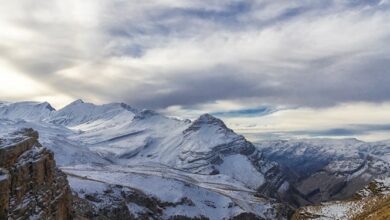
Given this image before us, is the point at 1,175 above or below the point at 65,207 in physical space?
above

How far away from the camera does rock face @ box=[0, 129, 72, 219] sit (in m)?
68.6

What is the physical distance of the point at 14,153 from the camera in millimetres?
73500

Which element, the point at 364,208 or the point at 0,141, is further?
the point at 0,141

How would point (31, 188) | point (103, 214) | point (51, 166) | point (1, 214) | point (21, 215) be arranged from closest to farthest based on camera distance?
point (1, 214) < point (21, 215) < point (31, 188) < point (51, 166) < point (103, 214)

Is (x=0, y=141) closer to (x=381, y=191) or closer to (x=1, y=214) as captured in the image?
(x=1, y=214)

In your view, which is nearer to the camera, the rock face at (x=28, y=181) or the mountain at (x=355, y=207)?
the mountain at (x=355, y=207)

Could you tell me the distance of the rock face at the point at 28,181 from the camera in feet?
225

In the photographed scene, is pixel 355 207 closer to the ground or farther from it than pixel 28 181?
closer to the ground

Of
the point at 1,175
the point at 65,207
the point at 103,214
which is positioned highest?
the point at 1,175

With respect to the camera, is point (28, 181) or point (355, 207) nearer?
point (355, 207)

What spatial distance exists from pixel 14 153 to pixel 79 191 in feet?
388

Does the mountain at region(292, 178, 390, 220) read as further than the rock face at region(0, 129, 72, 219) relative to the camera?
No

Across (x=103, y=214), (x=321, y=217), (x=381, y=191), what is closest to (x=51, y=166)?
(x=321, y=217)

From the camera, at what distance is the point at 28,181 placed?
75.6 metres
